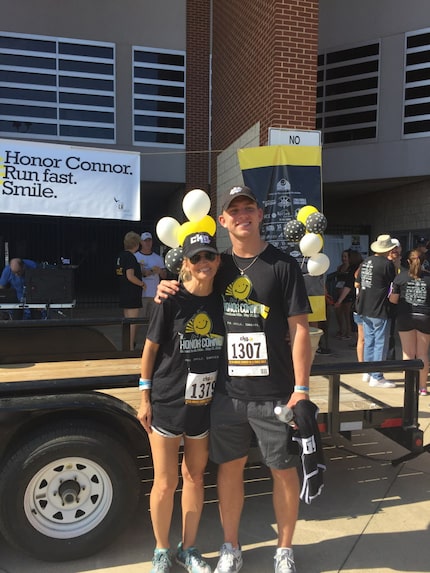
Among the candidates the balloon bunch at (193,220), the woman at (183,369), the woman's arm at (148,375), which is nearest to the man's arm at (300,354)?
the woman at (183,369)

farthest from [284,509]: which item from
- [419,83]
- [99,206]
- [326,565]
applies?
[419,83]

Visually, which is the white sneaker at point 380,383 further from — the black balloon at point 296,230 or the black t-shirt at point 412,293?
the black balloon at point 296,230

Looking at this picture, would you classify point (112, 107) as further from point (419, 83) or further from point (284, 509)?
point (284, 509)

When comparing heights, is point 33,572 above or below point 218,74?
below

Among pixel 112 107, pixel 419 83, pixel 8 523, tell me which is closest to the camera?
pixel 8 523

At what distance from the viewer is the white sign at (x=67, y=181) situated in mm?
5043

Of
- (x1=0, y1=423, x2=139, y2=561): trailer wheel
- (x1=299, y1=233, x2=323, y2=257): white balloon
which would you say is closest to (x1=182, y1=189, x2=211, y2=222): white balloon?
(x1=0, y1=423, x2=139, y2=561): trailer wheel

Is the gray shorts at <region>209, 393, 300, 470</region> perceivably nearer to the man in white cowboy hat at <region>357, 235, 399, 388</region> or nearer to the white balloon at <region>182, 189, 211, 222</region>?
the white balloon at <region>182, 189, 211, 222</region>

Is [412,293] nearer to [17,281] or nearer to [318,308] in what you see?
[318,308]

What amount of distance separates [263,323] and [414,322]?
3.87 m

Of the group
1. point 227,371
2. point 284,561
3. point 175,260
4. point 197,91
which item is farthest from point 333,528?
point 197,91

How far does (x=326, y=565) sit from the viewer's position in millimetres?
2527

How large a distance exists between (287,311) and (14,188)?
12.7 feet

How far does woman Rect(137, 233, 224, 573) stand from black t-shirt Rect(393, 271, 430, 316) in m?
3.83
